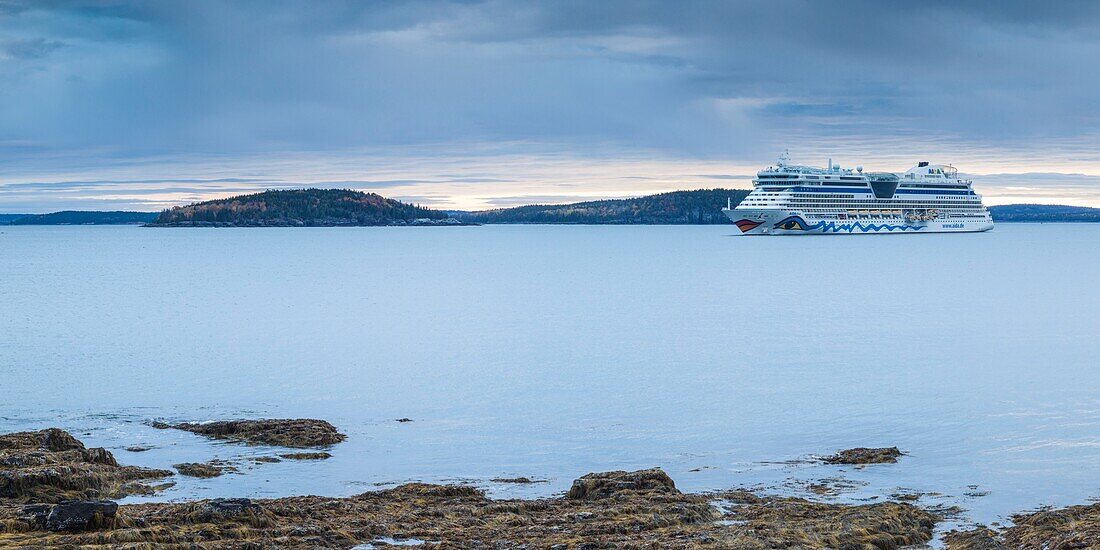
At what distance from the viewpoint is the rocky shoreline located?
9070 millimetres

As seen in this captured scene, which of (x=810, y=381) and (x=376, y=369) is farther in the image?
(x=376, y=369)

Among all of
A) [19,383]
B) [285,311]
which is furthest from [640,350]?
[285,311]

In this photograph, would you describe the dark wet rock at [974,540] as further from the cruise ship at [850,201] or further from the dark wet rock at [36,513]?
the cruise ship at [850,201]

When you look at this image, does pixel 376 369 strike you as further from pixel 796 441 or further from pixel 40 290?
pixel 40 290

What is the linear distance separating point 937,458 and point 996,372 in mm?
9337

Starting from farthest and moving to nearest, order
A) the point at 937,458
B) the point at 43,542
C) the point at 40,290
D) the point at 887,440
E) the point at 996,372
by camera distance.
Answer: the point at 40,290 < the point at 996,372 < the point at 887,440 < the point at 937,458 < the point at 43,542

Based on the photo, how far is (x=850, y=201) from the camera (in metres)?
128

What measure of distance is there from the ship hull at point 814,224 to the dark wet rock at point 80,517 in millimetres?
119094

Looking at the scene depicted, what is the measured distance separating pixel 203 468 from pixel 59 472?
5.62 feet

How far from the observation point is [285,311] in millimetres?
38656

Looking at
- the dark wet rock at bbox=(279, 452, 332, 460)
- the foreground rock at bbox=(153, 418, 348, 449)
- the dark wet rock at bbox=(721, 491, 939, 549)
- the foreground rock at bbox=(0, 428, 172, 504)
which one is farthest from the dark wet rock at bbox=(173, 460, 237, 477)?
the dark wet rock at bbox=(721, 491, 939, 549)

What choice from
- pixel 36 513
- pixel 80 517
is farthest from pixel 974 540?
pixel 36 513

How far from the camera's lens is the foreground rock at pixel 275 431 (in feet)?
47.8

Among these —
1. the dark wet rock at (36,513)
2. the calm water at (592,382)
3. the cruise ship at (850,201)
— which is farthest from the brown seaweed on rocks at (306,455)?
the cruise ship at (850,201)
